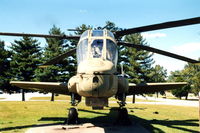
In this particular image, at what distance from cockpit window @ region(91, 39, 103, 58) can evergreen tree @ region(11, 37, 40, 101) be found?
2716 cm

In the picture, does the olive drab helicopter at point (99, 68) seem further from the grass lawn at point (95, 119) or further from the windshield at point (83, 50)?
the grass lawn at point (95, 119)

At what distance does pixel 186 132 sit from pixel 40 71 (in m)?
27.7

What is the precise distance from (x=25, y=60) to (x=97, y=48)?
29.2 m

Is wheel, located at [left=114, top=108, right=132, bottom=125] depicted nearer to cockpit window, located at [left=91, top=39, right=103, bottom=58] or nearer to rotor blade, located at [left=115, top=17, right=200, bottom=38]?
cockpit window, located at [left=91, top=39, right=103, bottom=58]

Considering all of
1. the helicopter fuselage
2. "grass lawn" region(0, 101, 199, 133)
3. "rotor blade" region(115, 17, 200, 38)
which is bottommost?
"grass lawn" region(0, 101, 199, 133)

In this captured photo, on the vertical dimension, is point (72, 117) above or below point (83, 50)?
below

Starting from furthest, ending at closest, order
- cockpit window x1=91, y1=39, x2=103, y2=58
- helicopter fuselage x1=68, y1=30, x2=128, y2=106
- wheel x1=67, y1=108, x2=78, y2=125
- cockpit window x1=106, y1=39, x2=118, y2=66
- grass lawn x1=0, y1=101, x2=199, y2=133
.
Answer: wheel x1=67, y1=108, x2=78, y2=125
grass lawn x1=0, y1=101, x2=199, y2=133
cockpit window x1=106, y1=39, x2=118, y2=66
cockpit window x1=91, y1=39, x2=103, y2=58
helicopter fuselage x1=68, y1=30, x2=128, y2=106

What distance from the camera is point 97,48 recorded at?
7.80m

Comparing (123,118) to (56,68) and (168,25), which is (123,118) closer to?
(168,25)

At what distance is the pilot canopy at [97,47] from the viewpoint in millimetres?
7637

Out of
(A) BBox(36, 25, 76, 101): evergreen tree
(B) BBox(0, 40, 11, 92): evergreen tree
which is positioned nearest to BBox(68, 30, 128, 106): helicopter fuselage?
(A) BBox(36, 25, 76, 101): evergreen tree

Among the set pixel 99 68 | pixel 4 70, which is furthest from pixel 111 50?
pixel 4 70

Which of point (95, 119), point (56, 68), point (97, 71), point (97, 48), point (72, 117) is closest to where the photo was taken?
point (97, 71)

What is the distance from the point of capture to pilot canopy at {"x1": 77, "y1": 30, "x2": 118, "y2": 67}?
7637mm
